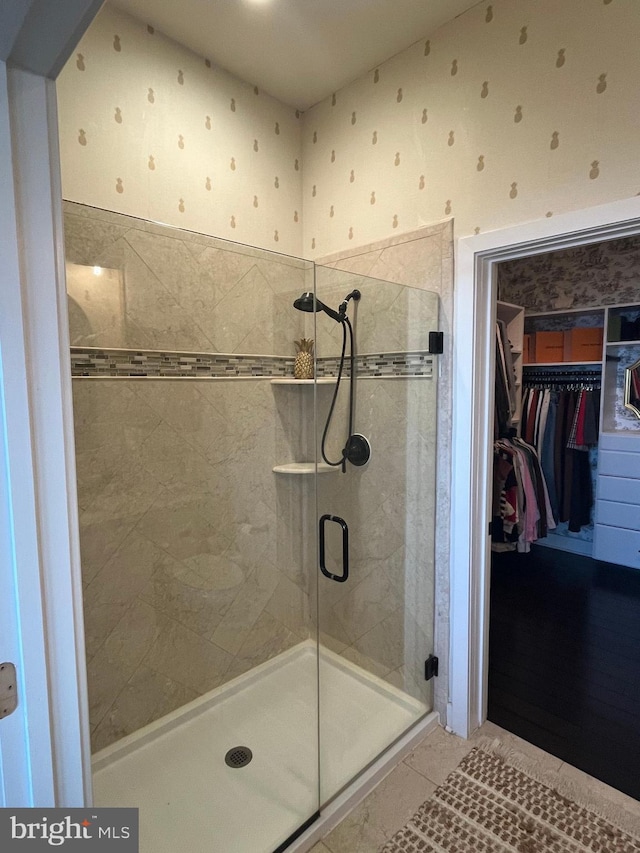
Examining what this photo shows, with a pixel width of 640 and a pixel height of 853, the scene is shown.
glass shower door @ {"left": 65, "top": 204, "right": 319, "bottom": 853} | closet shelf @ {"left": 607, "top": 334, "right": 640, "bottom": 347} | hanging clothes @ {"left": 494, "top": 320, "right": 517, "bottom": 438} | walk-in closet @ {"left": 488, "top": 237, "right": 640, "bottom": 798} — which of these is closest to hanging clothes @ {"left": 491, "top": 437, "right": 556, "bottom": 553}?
walk-in closet @ {"left": 488, "top": 237, "right": 640, "bottom": 798}

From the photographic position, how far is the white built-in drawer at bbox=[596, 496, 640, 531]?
12.0 feet

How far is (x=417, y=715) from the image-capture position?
2125 millimetres

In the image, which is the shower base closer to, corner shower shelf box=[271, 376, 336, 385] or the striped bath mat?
the striped bath mat

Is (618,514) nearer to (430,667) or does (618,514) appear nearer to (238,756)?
(430,667)

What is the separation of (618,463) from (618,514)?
1.41 feet

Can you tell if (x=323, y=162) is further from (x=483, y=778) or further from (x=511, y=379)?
(x=483, y=778)

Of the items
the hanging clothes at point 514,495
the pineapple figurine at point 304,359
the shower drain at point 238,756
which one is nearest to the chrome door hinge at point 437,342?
the pineapple figurine at point 304,359

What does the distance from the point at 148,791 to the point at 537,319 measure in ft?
14.9

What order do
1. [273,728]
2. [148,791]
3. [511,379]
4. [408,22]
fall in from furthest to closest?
[511,379], [273,728], [408,22], [148,791]

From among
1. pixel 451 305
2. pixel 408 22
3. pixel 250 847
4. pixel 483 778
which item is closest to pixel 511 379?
pixel 451 305

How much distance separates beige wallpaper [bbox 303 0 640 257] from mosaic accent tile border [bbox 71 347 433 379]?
0.64 metres

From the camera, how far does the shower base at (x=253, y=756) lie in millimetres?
1609

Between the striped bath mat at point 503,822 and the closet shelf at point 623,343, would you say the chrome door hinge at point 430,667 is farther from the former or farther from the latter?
the closet shelf at point 623,343

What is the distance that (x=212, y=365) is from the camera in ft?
6.91
